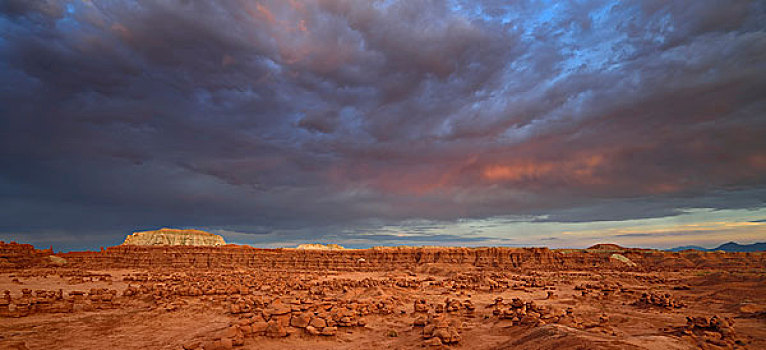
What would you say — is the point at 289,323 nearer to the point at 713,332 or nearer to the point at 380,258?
the point at 713,332

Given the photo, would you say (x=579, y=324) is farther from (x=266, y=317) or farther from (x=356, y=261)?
(x=356, y=261)

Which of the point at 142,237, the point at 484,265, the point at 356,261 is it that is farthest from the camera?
the point at 142,237

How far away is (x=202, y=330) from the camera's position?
48.9ft

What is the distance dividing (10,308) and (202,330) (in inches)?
419

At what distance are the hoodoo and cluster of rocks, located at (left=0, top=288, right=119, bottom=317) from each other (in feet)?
242

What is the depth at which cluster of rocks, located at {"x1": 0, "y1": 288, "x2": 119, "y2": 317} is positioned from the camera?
16.8 metres

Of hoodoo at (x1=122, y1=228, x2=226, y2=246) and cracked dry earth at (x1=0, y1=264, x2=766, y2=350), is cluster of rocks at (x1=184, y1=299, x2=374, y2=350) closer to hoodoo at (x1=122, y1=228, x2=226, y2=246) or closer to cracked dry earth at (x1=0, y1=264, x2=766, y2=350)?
cracked dry earth at (x1=0, y1=264, x2=766, y2=350)

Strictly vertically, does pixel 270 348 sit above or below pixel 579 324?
below

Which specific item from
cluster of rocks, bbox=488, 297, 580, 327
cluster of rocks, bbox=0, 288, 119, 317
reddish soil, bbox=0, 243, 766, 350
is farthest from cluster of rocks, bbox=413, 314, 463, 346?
cluster of rocks, bbox=0, 288, 119, 317

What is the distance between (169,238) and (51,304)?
83342mm

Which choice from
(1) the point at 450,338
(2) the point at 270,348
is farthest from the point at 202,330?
(1) the point at 450,338

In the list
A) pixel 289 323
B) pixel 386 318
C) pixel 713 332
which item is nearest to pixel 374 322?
pixel 386 318

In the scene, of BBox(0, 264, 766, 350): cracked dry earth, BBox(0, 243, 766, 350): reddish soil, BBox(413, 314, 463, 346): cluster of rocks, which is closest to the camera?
BBox(0, 264, 766, 350): cracked dry earth

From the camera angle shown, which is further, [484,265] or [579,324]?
[484,265]
